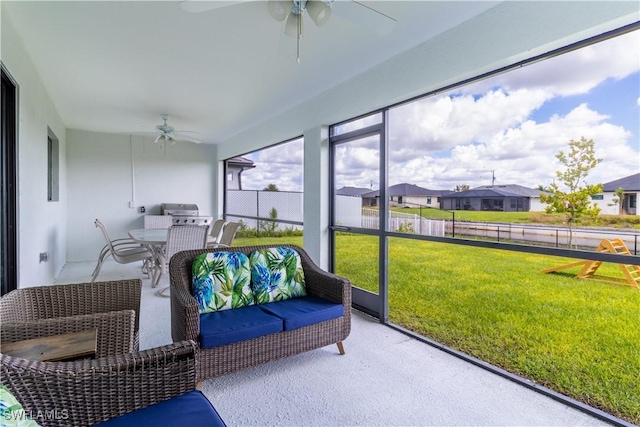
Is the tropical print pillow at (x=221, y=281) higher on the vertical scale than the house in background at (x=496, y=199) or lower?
lower

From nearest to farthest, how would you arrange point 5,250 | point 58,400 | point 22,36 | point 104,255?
point 58,400
point 5,250
point 22,36
point 104,255

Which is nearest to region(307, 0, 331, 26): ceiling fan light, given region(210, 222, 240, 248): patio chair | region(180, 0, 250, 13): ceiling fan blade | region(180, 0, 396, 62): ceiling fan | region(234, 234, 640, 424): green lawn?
region(180, 0, 396, 62): ceiling fan

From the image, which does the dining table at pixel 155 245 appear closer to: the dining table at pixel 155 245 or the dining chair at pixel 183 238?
the dining table at pixel 155 245

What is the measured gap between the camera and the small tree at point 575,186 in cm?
197

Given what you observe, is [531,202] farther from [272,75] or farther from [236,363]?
[272,75]

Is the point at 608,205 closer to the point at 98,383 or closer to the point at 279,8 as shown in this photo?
the point at 279,8

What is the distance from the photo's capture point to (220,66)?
10.0 ft

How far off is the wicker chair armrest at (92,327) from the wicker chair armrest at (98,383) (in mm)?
367

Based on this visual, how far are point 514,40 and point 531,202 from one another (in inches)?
42.9

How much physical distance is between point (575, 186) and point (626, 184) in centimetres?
24

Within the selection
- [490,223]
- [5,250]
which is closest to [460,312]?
[490,223]

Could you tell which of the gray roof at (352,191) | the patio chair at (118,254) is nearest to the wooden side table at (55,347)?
the gray roof at (352,191)

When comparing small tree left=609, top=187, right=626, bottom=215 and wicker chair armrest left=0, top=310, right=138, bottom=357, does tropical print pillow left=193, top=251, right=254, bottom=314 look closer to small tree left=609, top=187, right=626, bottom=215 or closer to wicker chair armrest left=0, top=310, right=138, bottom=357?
wicker chair armrest left=0, top=310, right=138, bottom=357

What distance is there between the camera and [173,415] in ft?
3.71
